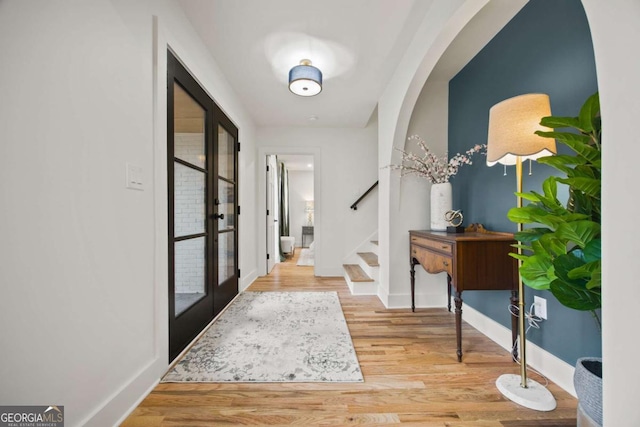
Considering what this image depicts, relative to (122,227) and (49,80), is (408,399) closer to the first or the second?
(122,227)

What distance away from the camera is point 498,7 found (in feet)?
5.79

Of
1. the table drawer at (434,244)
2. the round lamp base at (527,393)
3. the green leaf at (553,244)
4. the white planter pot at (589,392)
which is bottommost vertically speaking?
the round lamp base at (527,393)

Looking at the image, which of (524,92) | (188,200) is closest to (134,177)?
(188,200)

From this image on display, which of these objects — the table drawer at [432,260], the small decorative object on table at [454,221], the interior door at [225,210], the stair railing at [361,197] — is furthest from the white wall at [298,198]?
the small decorative object on table at [454,221]

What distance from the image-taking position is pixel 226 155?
2.86 meters

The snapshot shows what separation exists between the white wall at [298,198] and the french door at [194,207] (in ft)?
17.9

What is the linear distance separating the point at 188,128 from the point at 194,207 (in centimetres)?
61

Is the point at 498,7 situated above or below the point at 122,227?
above

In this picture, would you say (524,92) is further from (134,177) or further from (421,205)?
(134,177)

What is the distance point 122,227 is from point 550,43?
8.44ft

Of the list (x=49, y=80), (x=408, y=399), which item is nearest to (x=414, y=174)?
(x=408, y=399)

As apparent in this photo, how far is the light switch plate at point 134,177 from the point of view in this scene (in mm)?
1293

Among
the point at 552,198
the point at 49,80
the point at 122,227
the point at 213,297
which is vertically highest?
the point at 49,80

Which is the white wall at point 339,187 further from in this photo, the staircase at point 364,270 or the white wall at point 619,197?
the white wall at point 619,197
